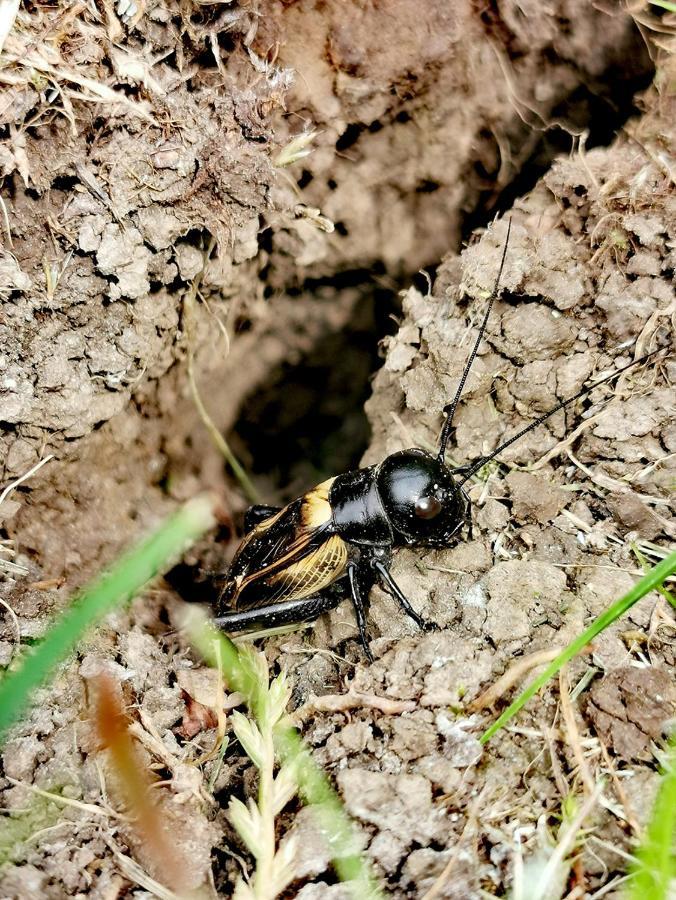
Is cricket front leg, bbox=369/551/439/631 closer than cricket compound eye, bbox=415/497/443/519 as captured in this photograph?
Yes

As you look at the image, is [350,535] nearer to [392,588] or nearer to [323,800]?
[392,588]

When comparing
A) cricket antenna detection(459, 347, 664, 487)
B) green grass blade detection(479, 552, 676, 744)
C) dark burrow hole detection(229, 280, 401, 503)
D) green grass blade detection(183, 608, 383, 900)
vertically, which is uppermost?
green grass blade detection(479, 552, 676, 744)

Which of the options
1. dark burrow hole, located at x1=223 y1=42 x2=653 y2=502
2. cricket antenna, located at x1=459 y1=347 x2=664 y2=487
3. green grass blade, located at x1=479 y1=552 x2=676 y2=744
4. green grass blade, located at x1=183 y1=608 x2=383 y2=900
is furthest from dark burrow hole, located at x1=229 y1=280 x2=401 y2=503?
green grass blade, located at x1=479 y1=552 x2=676 y2=744

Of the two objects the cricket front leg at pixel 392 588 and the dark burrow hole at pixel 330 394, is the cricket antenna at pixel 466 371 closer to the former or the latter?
the cricket front leg at pixel 392 588

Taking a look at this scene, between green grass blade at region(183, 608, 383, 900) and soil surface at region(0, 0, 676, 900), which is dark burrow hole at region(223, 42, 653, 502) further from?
green grass blade at region(183, 608, 383, 900)

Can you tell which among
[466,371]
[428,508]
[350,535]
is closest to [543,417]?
[466,371]

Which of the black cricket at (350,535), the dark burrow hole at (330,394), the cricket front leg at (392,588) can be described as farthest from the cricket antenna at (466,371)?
the dark burrow hole at (330,394)

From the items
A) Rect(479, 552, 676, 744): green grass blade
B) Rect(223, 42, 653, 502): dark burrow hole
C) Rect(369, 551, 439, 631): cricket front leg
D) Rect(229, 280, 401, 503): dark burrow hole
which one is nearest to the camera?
Rect(479, 552, 676, 744): green grass blade

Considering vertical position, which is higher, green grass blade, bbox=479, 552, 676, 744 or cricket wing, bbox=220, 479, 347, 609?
green grass blade, bbox=479, 552, 676, 744
